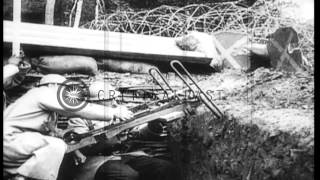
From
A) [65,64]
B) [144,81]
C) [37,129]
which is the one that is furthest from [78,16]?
[37,129]

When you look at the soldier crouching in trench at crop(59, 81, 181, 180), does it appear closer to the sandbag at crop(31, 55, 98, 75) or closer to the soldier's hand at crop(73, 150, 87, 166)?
the soldier's hand at crop(73, 150, 87, 166)

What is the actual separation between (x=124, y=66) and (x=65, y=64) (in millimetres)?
697

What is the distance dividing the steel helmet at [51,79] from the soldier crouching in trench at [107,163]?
1.19 ft

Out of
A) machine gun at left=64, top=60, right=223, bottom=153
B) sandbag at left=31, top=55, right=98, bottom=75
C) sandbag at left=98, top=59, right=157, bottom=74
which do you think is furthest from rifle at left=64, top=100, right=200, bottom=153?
sandbag at left=31, top=55, right=98, bottom=75

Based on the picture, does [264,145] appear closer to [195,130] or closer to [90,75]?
[195,130]

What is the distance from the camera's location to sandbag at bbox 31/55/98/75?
19.2 ft

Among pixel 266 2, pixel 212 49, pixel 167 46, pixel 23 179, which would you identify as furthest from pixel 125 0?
pixel 23 179

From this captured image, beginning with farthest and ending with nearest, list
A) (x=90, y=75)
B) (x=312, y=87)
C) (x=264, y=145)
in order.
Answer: (x=90, y=75), (x=312, y=87), (x=264, y=145)

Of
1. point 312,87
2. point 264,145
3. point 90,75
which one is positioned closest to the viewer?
point 264,145

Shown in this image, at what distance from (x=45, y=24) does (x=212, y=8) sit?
6.69ft

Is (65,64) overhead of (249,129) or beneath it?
overhead

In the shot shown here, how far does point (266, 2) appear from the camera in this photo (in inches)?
242

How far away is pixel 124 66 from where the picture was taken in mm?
6039

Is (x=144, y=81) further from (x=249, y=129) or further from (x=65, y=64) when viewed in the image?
(x=249, y=129)
